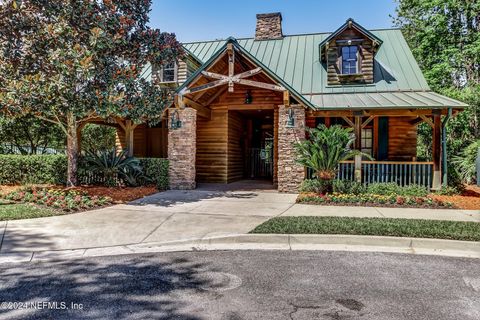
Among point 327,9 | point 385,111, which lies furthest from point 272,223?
point 327,9

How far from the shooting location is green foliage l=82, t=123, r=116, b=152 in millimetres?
23500

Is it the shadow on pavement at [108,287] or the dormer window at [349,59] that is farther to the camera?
the dormer window at [349,59]

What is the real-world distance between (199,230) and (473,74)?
76.6ft

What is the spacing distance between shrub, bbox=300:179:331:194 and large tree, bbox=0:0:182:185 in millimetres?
6198

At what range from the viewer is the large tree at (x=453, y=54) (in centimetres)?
1919

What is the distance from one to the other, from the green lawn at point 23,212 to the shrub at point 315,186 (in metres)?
7.41

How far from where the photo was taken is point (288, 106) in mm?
11641

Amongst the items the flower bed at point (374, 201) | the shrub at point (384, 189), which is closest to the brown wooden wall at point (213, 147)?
the flower bed at point (374, 201)

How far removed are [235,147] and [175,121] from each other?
4.11m

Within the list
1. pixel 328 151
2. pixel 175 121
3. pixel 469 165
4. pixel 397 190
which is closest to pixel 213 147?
pixel 175 121

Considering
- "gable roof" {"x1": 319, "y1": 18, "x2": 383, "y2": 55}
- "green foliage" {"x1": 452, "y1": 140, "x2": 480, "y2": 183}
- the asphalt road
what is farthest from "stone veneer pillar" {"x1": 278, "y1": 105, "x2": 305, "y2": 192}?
"green foliage" {"x1": 452, "y1": 140, "x2": 480, "y2": 183}

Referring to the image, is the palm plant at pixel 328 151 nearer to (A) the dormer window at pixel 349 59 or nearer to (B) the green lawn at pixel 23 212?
(A) the dormer window at pixel 349 59

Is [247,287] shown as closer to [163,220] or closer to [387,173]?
[163,220]

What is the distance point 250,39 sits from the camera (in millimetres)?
18719
